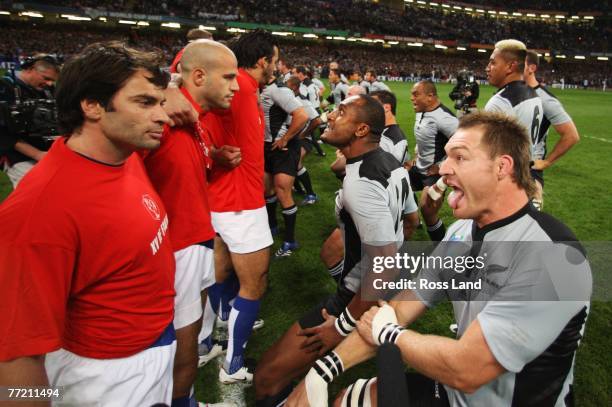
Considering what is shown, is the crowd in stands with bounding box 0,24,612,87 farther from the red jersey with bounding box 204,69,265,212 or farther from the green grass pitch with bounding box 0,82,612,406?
the red jersey with bounding box 204,69,265,212

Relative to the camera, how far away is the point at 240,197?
3.04m

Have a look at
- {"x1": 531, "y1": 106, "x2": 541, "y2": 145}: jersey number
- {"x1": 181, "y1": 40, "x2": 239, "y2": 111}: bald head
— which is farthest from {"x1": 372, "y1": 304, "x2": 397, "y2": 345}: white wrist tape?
{"x1": 531, "y1": 106, "x2": 541, "y2": 145}: jersey number

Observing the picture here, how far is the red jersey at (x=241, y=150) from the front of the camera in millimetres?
3018

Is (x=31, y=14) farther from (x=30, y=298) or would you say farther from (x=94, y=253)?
(x=30, y=298)

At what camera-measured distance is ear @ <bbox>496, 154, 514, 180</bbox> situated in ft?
5.81

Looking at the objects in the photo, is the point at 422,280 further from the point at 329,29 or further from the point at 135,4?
the point at 329,29

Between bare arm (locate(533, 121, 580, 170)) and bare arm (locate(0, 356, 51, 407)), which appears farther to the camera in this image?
bare arm (locate(533, 121, 580, 170))

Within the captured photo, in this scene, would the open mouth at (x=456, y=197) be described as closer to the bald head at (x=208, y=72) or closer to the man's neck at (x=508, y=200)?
the man's neck at (x=508, y=200)

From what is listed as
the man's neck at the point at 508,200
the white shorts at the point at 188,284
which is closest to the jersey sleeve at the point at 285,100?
the white shorts at the point at 188,284

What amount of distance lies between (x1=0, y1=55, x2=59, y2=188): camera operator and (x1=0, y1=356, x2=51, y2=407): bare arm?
3620 mm

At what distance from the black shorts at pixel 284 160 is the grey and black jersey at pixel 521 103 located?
2609mm

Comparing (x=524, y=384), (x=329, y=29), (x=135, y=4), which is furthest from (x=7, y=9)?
(x=524, y=384)

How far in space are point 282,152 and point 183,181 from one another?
3442 mm

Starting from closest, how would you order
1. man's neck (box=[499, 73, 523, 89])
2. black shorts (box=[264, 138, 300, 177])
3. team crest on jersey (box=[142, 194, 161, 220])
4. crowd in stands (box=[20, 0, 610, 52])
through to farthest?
team crest on jersey (box=[142, 194, 161, 220]) < man's neck (box=[499, 73, 523, 89]) < black shorts (box=[264, 138, 300, 177]) < crowd in stands (box=[20, 0, 610, 52])
